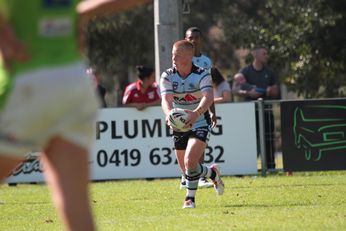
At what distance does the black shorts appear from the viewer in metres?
12.3

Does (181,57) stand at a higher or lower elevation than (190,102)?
higher

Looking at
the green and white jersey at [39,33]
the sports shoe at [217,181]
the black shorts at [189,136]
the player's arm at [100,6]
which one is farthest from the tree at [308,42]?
the green and white jersey at [39,33]

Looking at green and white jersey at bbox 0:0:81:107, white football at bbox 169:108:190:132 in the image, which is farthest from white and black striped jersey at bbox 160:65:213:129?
green and white jersey at bbox 0:0:81:107

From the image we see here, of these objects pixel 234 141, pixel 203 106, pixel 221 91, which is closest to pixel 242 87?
pixel 221 91

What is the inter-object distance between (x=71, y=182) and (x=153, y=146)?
1303cm

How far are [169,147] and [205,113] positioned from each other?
18.3 ft

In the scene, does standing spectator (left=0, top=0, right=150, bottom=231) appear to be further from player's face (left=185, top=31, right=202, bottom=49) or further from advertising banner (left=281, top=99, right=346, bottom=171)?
advertising banner (left=281, top=99, right=346, bottom=171)

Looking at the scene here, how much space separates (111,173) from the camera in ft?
59.9

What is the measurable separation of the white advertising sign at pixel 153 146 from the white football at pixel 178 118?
588 cm

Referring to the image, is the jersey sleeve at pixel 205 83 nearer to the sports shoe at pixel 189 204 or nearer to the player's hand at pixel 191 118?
the player's hand at pixel 191 118

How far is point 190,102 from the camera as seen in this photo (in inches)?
494

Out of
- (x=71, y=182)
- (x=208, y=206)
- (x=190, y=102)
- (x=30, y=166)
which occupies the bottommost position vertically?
(x=30, y=166)

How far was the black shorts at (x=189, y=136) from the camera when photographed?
40.2 feet

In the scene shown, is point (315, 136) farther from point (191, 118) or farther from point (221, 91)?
point (191, 118)
